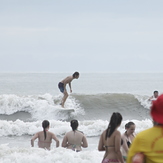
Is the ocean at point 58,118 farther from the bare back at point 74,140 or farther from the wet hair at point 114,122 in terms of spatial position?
the wet hair at point 114,122

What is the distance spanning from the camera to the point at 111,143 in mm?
4668

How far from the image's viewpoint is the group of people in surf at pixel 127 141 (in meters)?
2.39

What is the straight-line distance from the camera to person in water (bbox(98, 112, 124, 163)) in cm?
456

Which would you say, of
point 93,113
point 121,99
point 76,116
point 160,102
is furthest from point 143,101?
point 160,102

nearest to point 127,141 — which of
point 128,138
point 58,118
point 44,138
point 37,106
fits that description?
point 128,138

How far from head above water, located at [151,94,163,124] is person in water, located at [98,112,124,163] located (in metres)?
2.11

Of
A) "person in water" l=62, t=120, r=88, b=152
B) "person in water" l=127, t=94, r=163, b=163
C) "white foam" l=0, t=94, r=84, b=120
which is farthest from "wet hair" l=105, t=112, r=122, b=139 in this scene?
"white foam" l=0, t=94, r=84, b=120

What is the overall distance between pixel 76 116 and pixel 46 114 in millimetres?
1261

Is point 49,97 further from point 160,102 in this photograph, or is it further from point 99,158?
point 160,102

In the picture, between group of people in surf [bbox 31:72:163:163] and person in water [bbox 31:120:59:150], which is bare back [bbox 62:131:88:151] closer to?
group of people in surf [bbox 31:72:163:163]

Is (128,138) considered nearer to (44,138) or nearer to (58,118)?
(44,138)

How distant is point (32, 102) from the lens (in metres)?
18.2

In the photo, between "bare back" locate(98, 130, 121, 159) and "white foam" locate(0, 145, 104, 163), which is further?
"white foam" locate(0, 145, 104, 163)

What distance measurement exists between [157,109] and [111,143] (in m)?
2.38
